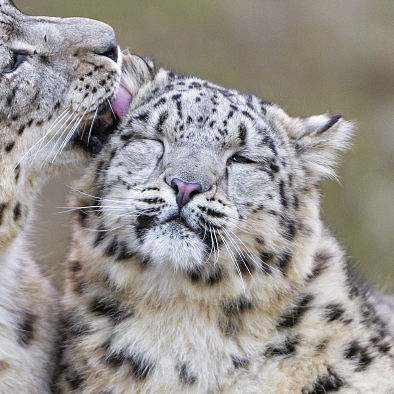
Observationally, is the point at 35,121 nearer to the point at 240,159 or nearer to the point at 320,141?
the point at 240,159

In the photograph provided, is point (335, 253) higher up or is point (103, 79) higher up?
point (103, 79)

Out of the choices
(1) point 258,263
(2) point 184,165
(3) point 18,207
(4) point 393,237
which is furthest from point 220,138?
(4) point 393,237

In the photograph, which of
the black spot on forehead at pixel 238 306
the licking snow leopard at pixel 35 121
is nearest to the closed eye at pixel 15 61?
the licking snow leopard at pixel 35 121

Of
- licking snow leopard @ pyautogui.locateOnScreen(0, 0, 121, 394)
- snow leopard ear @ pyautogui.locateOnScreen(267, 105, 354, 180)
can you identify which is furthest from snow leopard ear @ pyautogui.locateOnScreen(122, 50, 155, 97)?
snow leopard ear @ pyautogui.locateOnScreen(267, 105, 354, 180)

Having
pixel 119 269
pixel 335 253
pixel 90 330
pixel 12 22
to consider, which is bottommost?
pixel 90 330

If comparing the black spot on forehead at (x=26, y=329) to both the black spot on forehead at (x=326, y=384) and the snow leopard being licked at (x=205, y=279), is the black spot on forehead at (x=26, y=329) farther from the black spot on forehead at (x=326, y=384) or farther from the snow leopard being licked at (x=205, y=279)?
the black spot on forehead at (x=326, y=384)

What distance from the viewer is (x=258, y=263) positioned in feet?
15.2

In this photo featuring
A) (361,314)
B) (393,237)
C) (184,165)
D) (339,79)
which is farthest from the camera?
(339,79)

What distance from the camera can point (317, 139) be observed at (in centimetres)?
508

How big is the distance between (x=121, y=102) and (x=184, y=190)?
85 cm

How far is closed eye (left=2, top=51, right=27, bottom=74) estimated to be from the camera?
469 cm

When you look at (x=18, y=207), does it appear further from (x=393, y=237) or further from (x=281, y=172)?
(x=393, y=237)

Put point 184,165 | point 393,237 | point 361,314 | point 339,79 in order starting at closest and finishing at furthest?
point 184,165
point 361,314
point 393,237
point 339,79

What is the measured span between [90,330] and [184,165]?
3.02 ft
